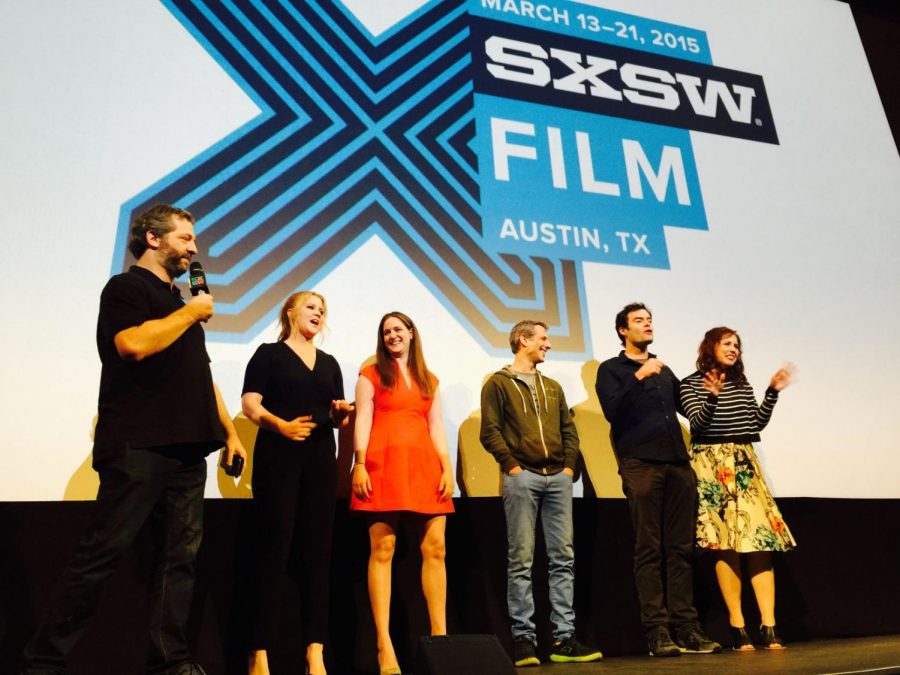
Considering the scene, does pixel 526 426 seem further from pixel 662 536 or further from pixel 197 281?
pixel 197 281

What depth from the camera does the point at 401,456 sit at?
9.79ft

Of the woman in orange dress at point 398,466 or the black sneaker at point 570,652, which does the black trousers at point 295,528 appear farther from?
the black sneaker at point 570,652

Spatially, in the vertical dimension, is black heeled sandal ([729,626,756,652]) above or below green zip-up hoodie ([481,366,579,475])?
below

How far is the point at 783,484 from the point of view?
3.93 m

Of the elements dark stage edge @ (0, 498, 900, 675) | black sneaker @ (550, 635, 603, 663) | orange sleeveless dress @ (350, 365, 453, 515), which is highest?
orange sleeveless dress @ (350, 365, 453, 515)

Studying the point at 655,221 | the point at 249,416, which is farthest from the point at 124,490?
the point at 655,221

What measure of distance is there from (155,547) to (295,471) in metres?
0.61

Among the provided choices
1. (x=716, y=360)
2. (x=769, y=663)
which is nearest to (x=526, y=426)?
(x=716, y=360)

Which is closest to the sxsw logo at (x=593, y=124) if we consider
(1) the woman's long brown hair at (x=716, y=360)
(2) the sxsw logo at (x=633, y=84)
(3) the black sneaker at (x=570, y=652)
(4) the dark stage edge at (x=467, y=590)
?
(2) the sxsw logo at (x=633, y=84)

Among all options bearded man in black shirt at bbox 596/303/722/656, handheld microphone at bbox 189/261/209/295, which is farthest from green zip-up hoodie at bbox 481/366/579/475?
handheld microphone at bbox 189/261/209/295

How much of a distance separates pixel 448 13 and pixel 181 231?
2365mm

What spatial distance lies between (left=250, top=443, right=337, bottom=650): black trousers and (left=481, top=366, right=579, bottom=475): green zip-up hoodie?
2.31ft

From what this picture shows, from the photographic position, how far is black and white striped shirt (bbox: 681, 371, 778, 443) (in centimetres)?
347

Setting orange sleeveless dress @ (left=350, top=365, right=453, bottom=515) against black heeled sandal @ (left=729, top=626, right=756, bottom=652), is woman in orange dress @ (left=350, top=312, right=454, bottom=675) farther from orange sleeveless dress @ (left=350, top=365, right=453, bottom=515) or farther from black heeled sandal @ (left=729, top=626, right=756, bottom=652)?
black heeled sandal @ (left=729, top=626, right=756, bottom=652)
